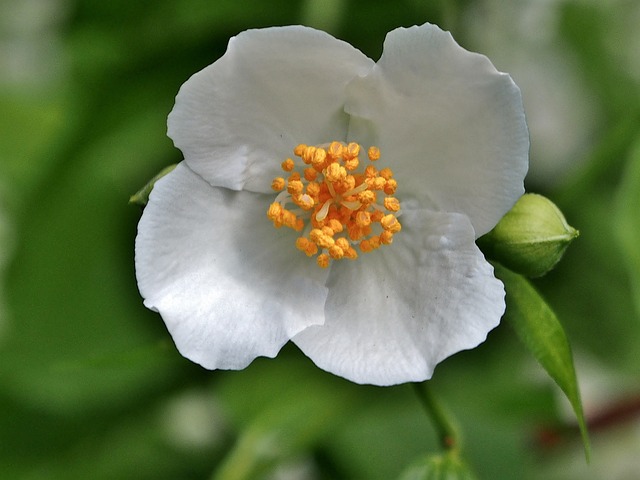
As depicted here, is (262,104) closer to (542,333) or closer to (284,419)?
(542,333)

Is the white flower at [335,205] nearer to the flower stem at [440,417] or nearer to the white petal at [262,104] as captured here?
the white petal at [262,104]

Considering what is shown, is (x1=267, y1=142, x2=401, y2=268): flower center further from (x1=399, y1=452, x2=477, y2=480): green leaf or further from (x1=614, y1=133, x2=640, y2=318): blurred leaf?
(x1=614, y1=133, x2=640, y2=318): blurred leaf

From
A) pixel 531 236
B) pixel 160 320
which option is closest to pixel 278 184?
pixel 531 236

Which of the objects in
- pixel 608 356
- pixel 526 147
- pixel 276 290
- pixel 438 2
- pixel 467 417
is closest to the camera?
pixel 526 147

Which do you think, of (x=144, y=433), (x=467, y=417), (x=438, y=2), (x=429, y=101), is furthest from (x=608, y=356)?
(x=429, y=101)

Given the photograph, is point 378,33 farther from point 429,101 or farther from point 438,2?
point 429,101

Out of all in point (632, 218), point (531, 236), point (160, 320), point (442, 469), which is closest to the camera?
point (531, 236)
